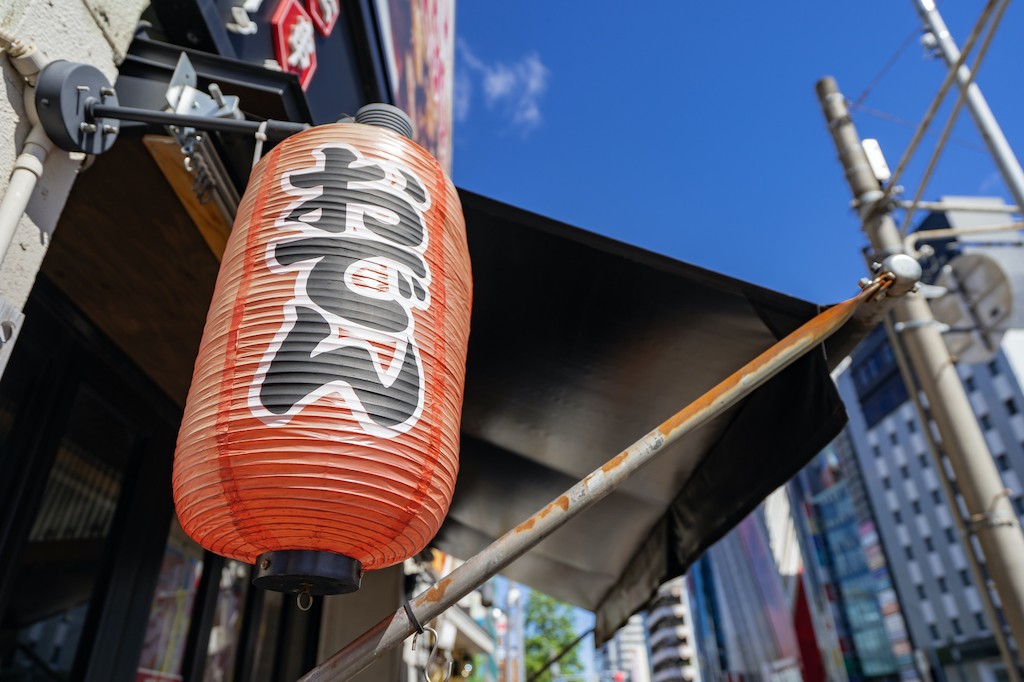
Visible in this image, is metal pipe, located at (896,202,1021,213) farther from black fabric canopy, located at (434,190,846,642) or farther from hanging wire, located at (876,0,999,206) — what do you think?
black fabric canopy, located at (434,190,846,642)

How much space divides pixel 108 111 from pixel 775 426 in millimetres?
2827

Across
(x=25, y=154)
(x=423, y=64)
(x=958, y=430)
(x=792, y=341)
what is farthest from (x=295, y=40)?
(x=423, y=64)

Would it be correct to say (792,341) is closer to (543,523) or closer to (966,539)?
(543,523)

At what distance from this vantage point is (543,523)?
5.17ft

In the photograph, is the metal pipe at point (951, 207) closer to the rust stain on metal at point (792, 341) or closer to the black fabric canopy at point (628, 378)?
the black fabric canopy at point (628, 378)

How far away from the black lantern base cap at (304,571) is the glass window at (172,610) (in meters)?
2.76

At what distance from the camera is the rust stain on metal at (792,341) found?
1.86m

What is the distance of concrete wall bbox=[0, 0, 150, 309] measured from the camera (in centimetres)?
177

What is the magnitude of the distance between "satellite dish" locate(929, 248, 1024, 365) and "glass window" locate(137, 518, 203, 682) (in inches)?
243

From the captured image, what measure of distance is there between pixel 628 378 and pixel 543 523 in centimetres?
166

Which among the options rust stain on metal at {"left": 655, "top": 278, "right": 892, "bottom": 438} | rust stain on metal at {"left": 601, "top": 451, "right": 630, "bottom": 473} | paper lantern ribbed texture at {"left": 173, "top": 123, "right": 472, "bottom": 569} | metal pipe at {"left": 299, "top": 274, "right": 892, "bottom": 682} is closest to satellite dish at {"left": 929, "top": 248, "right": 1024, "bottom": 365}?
rust stain on metal at {"left": 655, "top": 278, "right": 892, "bottom": 438}

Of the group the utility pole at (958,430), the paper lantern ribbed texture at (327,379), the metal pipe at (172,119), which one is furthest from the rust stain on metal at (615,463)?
the utility pole at (958,430)

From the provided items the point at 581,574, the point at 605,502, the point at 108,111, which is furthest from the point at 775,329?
the point at 581,574

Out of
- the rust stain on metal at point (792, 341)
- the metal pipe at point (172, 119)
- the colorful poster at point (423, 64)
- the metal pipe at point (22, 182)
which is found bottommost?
the rust stain on metal at point (792, 341)
